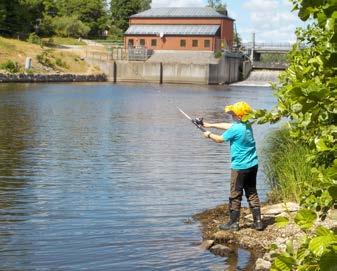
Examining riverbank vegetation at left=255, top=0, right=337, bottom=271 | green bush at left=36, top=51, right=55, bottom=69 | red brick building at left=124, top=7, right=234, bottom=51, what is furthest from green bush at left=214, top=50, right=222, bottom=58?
riverbank vegetation at left=255, top=0, right=337, bottom=271

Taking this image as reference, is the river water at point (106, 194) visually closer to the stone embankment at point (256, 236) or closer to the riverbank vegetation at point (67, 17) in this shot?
the stone embankment at point (256, 236)

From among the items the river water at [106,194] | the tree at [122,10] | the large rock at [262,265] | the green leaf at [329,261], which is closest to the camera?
the green leaf at [329,261]

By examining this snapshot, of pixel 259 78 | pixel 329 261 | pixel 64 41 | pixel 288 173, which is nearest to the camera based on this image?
pixel 329 261

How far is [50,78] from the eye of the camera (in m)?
79.4

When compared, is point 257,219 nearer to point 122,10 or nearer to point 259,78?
point 259,78

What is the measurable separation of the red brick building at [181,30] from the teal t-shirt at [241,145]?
299 feet

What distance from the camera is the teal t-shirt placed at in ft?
33.2

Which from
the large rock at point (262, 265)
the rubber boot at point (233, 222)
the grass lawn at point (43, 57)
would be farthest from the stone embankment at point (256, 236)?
the grass lawn at point (43, 57)

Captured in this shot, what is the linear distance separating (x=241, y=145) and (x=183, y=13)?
97.7m

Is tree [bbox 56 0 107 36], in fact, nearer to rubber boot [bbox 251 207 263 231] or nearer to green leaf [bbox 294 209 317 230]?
rubber boot [bbox 251 207 263 231]

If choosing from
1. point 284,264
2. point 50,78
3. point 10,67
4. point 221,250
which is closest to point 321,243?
point 284,264

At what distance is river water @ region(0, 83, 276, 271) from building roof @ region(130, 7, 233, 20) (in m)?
74.6

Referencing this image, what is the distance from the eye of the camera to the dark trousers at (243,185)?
10305mm

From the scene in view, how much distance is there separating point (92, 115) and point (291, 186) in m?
25.6
